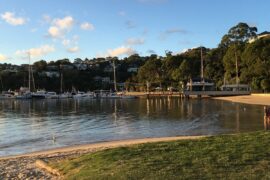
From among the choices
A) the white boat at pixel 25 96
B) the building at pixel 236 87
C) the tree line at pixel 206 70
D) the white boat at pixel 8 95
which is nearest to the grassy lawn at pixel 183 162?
Result: the tree line at pixel 206 70

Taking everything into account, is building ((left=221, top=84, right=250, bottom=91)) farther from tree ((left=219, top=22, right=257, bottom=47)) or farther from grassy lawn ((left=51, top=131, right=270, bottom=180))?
grassy lawn ((left=51, top=131, right=270, bottom=180))

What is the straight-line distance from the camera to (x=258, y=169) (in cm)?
1171

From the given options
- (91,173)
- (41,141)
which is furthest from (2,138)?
(91,173)

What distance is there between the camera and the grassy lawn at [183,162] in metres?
11.8

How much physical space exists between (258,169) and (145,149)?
19.2 ft

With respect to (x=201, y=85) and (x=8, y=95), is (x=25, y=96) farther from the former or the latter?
(x=201, y=85)

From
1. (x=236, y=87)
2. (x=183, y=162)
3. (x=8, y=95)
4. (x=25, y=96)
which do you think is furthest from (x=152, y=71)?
(x=183, y=162)

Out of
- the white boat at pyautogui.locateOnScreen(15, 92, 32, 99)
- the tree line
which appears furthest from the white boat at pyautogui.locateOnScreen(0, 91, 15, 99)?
the tree line

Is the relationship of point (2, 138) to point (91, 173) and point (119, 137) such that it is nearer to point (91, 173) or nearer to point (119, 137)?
point (119, 137)

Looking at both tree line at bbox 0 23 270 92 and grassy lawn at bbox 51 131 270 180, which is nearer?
grassy lawn at bbox 51 131 270 180

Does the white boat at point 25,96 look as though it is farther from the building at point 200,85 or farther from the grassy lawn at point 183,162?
the grassy lawn at point 183,162

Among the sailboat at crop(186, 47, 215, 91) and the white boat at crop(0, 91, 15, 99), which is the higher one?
the sailboat at crop(186, 47, 215, 91)

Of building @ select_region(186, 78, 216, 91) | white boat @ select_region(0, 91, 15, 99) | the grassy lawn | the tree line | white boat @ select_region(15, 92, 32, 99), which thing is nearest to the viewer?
the grassy lawn

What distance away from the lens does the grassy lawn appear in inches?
464
